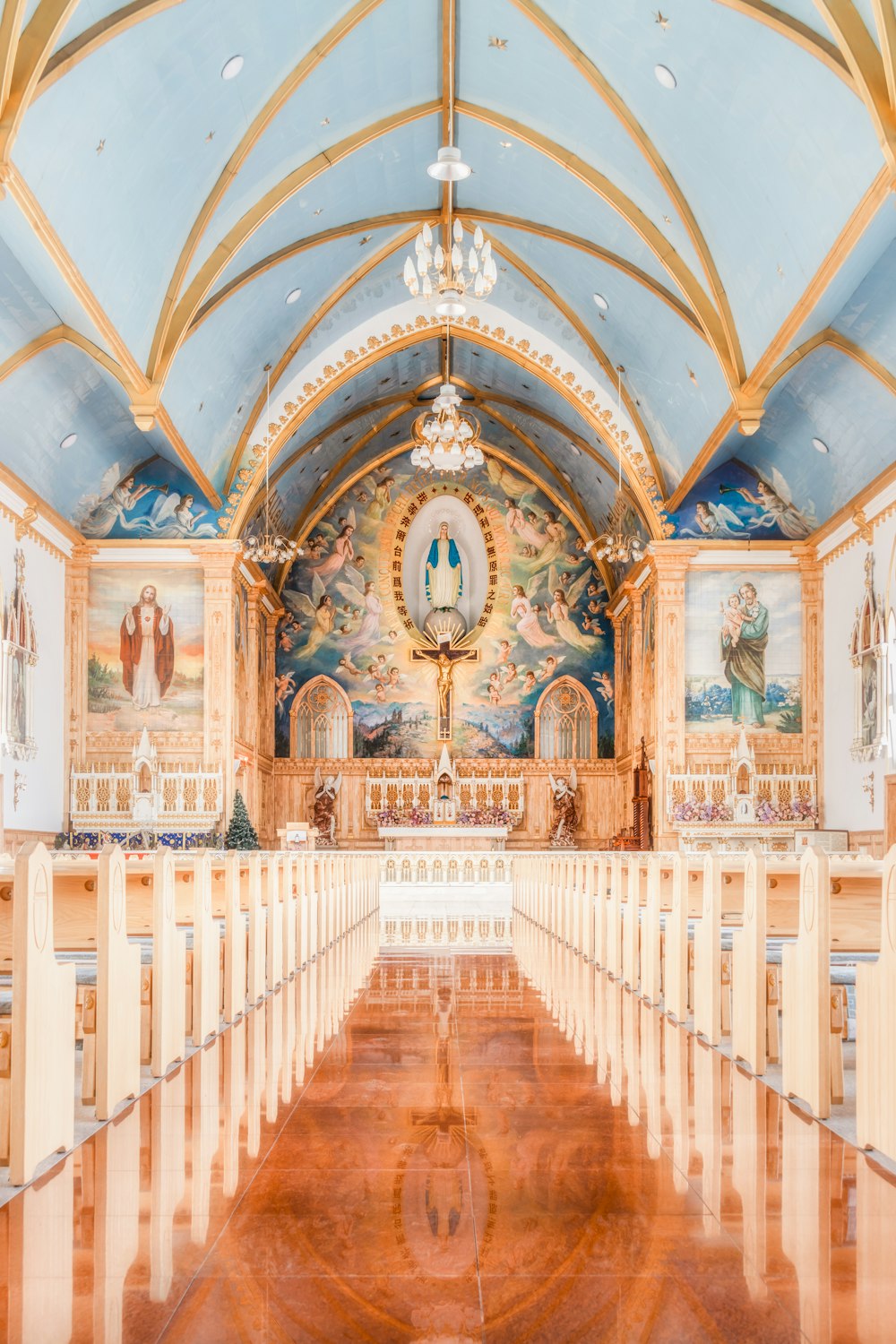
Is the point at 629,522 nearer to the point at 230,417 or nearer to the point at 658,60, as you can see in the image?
the point at 230,417

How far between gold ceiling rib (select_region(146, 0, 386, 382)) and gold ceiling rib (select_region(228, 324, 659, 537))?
19.6 ft

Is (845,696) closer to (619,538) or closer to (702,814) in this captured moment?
(702,814)

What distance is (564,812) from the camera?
29734 millimetres

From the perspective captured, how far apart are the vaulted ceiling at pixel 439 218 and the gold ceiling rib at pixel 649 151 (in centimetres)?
3

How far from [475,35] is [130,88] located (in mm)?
5309

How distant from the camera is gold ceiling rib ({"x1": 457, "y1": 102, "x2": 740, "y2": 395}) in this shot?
1761 centimetres

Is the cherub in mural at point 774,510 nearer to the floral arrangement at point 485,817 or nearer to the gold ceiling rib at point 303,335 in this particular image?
the gold ceiling rib at point 303,335

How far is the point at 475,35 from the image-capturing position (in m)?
16.5

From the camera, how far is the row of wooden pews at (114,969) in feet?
15.1

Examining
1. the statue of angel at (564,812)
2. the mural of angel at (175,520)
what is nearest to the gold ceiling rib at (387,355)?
the mural of angel at (175,520)

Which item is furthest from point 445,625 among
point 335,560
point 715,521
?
point 715,521

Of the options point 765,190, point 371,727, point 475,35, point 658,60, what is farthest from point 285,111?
point 371,727

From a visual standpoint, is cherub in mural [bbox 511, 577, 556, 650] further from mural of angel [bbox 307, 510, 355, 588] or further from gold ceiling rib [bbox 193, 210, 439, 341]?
gold ceiling rib [bbox 193, 210, 439, 341]

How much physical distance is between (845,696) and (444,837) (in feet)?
31.0
